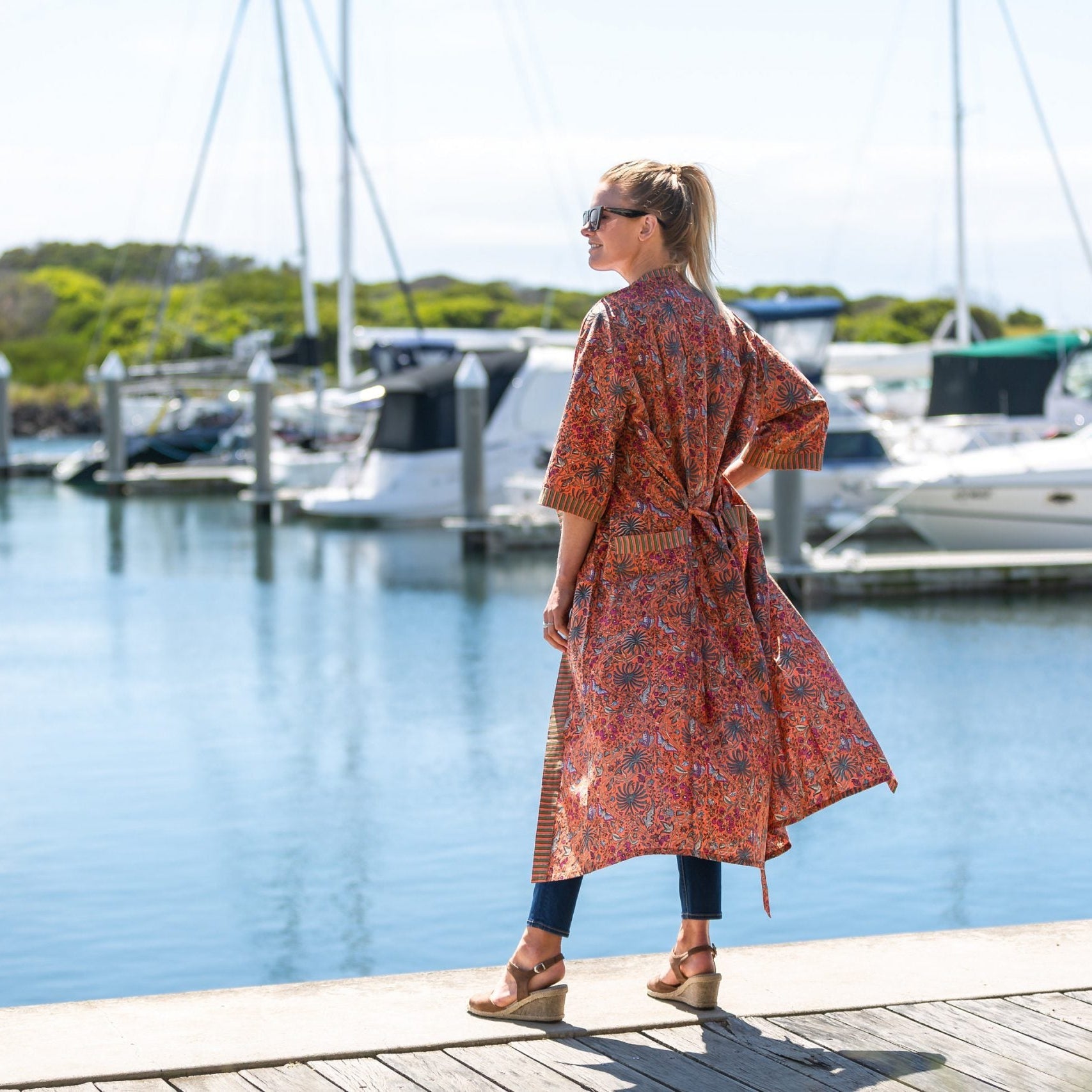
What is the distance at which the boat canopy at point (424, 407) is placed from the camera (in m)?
20.8

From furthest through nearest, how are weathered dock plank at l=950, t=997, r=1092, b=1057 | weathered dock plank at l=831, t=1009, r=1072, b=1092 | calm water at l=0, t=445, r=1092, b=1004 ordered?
1. calm water at l=0, t=445, r=1092, b=1004
2. weathered dock plank at l=950, t=997, r=1092, b=1057
3. weathered dock plank at l=831, t=1009, r=1072, b=1092

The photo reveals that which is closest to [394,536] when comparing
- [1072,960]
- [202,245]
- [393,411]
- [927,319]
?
[393,411]

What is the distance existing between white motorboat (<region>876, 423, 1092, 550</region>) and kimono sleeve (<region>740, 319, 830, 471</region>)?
12573mm

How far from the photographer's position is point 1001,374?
75.0 ft

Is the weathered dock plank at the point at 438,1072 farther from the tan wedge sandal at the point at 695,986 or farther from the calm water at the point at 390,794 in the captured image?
the calm water at the point at 390,794

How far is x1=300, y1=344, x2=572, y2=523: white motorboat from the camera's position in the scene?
816 inches

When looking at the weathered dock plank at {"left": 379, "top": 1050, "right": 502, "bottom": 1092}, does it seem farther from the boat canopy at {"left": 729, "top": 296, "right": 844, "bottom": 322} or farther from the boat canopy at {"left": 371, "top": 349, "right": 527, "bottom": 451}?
the boat canopy at {"left": 729, "top": 296, "right": 844, "bottom": 322}

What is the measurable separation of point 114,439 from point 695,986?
76.9 feet

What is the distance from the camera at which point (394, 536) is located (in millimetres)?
19953

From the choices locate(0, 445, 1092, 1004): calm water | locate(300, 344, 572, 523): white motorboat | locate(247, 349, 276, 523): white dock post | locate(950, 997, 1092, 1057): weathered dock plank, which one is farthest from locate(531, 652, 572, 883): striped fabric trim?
locate(247, 349, 276, 523): white dock post

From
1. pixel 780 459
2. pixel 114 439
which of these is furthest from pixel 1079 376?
pixel 780 459

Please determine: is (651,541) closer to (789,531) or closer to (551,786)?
(551,786)

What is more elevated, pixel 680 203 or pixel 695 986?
pixel 680 203

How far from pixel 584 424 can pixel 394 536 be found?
664 inches
